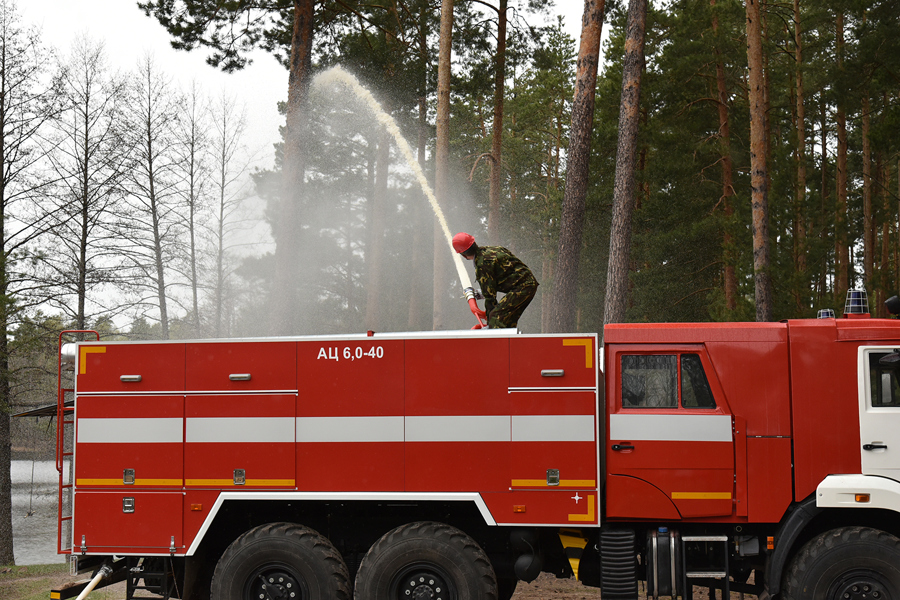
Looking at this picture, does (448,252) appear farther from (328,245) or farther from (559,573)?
(328,245)

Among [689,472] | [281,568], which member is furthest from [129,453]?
[689,472]

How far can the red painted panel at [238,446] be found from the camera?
22.5 feet

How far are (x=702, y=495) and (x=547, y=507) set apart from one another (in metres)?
1.33

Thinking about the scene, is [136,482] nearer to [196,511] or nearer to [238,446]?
[196,511]

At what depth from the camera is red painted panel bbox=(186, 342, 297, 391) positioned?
697 centimetres

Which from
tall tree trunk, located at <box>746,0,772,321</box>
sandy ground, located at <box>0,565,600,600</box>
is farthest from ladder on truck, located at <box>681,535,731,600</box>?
tall tree trunk, located at <box>746,0,772,321</box>

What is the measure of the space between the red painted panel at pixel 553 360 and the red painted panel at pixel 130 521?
3266mm

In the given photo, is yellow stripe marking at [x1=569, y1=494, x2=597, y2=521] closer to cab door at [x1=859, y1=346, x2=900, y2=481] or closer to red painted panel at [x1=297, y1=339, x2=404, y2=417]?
red painted panel at [x1=297, y1=339, x2=404, y2=417]

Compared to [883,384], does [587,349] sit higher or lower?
higher

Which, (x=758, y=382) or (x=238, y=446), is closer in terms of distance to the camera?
(x=758, y=382)

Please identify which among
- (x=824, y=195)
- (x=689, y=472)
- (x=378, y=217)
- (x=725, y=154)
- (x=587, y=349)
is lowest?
(x=689, y=472)

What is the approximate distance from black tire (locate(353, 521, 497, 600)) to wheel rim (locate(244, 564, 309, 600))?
0.55 meters

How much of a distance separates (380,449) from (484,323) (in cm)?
195

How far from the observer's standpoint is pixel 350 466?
6801 mm
